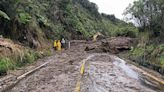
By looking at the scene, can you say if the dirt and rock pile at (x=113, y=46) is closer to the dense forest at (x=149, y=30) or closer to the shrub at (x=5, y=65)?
the dense forest at (x=149, y=30)

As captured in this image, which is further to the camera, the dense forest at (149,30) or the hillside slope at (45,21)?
the hillside slope at (45,21)

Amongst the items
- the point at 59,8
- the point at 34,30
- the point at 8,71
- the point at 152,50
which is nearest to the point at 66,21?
the point at 59,8

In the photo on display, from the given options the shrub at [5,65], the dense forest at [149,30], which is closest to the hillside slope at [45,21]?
the shrub at [5,65]

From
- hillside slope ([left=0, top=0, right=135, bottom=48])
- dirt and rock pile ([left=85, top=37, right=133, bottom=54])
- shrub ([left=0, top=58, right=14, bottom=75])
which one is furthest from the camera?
dirt and rock pile ([left=85, top=37, right=133, bottom=54])

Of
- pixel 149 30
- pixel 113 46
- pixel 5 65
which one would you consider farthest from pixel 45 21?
pixel 5 65

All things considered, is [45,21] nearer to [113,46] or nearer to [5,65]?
[113,46]

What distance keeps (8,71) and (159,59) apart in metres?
10.7

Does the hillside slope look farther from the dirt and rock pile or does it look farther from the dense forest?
the dense forest

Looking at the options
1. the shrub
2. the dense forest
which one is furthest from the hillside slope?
the dense forest

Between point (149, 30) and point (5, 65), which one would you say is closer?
point (5, 65)

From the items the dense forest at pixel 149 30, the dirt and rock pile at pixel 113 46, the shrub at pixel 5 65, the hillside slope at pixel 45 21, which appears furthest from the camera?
the dirt and rock pile at pixel 113 46

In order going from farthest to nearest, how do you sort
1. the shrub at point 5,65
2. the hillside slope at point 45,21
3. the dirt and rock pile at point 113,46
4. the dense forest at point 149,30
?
1. the dirt and rock pile at point 113,46
2. the hillside slope at point 45,21
3. the dense forest at point 149,30
4. the shrub at point 5,65

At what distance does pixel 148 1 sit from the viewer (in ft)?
110

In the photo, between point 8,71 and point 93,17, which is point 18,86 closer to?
point 8,71
